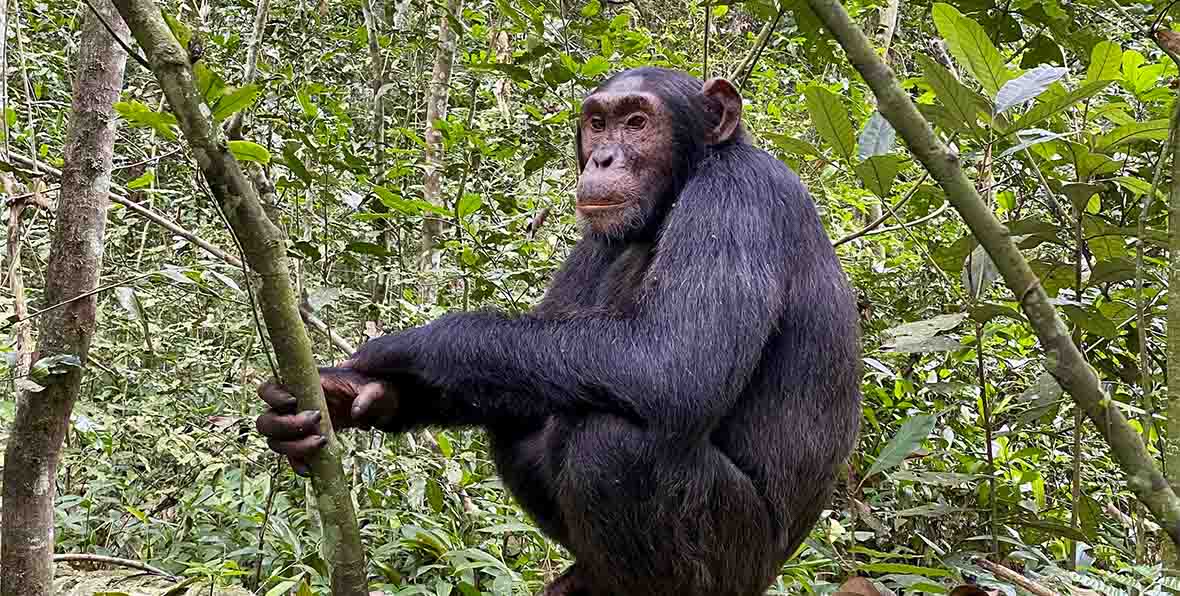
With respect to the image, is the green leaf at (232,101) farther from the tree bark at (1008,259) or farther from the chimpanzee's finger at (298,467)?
the tree bark at (1008,259)

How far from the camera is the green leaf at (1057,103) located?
2.52 m

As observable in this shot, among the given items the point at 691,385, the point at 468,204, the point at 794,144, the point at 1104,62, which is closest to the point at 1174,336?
the point at 1104,62

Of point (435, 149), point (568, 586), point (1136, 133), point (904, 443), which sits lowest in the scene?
point (568, 586)

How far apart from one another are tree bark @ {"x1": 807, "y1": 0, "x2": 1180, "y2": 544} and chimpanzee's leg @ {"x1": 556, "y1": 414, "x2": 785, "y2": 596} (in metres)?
1.26

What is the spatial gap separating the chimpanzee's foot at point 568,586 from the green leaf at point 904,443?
1103mm

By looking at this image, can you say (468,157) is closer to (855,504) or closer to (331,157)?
(331,157)

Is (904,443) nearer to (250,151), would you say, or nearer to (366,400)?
(366,400)

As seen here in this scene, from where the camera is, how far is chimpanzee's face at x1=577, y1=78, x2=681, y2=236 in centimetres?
363

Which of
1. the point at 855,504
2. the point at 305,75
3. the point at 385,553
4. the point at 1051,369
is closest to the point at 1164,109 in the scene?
the point at 855,504

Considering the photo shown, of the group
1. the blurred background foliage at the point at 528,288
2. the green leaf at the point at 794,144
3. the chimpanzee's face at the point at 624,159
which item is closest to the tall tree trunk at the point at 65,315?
the blurred background foliage at the point at 528,288

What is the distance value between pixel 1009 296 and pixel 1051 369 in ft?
12.9

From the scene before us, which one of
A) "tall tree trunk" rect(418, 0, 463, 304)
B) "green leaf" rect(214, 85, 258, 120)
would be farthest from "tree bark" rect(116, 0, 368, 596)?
"tall tree trunk" rect(418, 0, 463, 304)

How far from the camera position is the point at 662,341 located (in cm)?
318

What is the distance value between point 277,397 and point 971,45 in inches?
75.2
